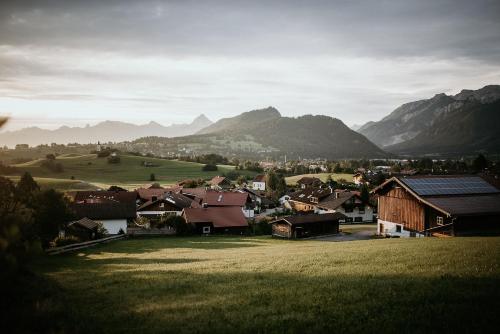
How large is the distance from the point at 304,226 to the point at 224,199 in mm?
28034

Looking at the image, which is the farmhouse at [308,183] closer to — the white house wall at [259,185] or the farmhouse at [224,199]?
the white house wall at [259,185]

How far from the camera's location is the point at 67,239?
4347 centimetres

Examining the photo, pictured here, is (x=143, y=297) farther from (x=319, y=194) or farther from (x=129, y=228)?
(x=319, y=194)

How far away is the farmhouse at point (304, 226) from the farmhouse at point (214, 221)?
668 cm

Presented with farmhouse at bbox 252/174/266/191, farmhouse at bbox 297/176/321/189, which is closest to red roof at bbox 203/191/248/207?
farmhouse at bbox 297/176/321/189

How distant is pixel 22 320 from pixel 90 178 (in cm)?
17085

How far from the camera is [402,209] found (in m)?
50.9

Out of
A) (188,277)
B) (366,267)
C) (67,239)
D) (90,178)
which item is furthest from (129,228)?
(90,178)

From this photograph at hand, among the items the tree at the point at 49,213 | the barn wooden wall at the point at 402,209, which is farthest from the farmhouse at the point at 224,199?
the tree at the point at 49,213

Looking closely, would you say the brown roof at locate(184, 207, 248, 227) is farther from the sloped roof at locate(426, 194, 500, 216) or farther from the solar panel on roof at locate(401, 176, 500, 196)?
the sloped roof at locate(426, 194, 500, 216)

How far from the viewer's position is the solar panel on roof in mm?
47625

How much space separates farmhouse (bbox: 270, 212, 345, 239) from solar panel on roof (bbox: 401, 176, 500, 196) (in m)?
20.7

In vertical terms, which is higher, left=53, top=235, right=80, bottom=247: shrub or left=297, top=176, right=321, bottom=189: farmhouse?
left=53, top=235, right=80, bottom=247: shrub

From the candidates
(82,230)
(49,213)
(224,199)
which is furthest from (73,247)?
(224,199)
